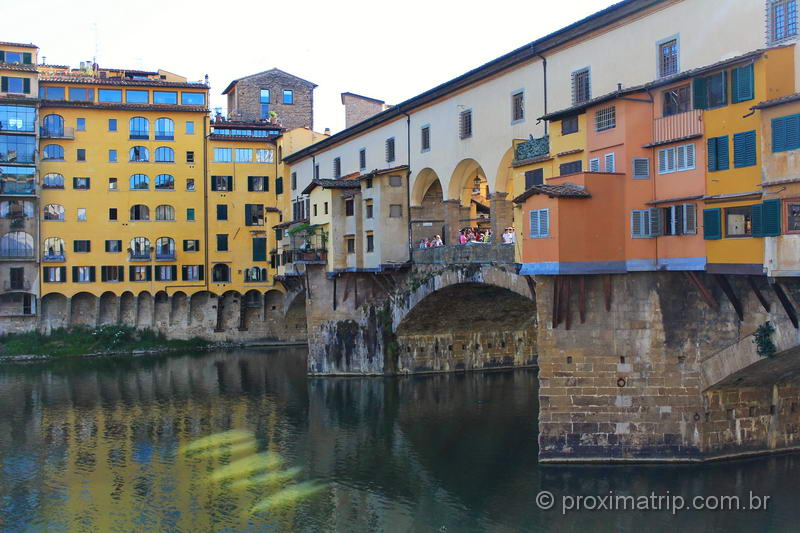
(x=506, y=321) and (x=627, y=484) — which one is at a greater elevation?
(x=506, y=321)

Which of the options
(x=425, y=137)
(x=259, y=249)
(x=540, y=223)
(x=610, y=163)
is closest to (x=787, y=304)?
(x=610, y=163)

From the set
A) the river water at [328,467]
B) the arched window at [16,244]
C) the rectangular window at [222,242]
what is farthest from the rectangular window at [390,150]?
the arched window at [16,244]

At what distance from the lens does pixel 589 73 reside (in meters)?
27.9

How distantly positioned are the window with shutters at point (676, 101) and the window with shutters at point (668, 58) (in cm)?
185

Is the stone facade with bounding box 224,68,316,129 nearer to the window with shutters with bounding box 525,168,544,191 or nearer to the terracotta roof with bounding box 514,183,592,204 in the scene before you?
the window with shutters with bounding box 525,168,544,191

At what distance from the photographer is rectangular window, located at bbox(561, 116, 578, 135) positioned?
83.6 ft

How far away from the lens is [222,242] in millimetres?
62000

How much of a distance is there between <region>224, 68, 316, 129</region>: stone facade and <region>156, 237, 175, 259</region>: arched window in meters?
12.5

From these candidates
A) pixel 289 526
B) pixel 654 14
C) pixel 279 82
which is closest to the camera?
pixel 289 526

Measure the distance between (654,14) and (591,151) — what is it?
15.0 ft

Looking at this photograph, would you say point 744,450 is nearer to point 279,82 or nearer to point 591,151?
point 591,151

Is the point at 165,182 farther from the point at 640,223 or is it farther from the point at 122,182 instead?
the point at 640,223

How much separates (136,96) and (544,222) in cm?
4349

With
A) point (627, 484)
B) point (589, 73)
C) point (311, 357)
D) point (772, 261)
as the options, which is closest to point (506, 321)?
point (311, 357)
